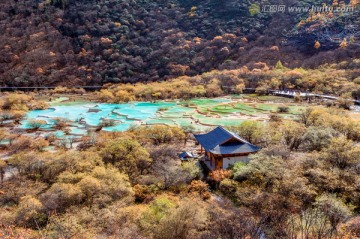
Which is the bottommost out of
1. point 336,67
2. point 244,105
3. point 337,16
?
point 244,105

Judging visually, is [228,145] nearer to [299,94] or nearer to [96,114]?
[96,114]

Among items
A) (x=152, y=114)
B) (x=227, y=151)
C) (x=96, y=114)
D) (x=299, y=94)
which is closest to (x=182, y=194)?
(x=227, y=151)

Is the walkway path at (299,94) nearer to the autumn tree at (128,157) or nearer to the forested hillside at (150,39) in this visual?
the forested hillside at (150,39)

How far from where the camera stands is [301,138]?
19844 millimetres

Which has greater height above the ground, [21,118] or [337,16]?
[337,16]

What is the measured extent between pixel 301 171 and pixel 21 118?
32.4 meters

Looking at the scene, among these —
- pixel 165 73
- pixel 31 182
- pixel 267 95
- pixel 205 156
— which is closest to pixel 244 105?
pixel 267 95

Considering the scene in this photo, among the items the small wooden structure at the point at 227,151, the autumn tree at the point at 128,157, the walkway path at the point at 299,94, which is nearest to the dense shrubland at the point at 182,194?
the autumn tree at the point at 128,157

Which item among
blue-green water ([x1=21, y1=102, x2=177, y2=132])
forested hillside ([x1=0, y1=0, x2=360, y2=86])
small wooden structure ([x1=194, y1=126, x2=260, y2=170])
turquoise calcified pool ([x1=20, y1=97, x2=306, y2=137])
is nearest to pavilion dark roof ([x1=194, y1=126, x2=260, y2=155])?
small wooden structure ([x1=194, y1=126, x2=260, y2=170])

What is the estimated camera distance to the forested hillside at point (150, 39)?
61.2m

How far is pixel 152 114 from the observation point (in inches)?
1485

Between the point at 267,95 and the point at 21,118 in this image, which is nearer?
the point at 21,118

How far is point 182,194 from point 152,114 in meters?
23.7

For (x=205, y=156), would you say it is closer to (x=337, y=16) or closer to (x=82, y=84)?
(x=82, y=84)
